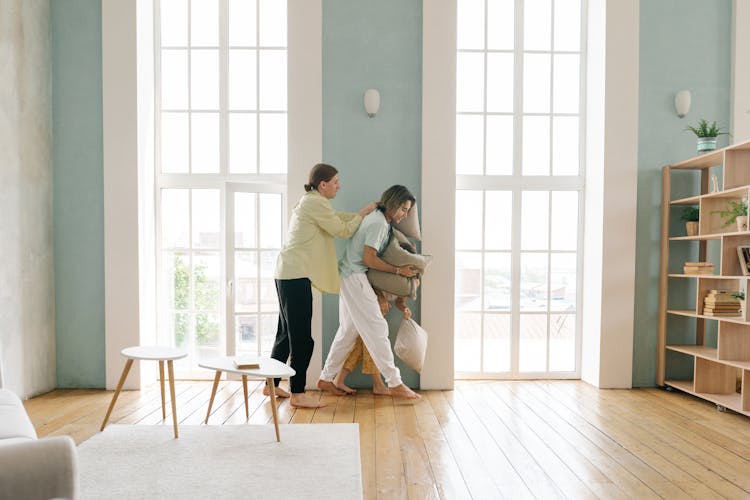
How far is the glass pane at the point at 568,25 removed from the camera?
15.3 feet

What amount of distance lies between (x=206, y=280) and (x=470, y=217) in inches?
94.1

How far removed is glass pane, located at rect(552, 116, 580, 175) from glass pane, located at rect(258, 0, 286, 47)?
255 cm

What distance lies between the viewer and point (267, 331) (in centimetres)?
438

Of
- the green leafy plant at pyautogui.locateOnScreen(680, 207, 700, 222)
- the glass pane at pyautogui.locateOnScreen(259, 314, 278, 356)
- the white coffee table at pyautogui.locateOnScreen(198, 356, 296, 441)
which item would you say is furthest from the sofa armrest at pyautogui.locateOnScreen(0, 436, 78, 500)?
the green leafy plant at pyautogui.locateOnScreen(680, 207, 700, 222)

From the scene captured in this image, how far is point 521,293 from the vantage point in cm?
462

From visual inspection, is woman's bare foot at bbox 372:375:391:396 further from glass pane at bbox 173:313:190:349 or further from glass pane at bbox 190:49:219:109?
glass pane at bbox 190:49:219:109

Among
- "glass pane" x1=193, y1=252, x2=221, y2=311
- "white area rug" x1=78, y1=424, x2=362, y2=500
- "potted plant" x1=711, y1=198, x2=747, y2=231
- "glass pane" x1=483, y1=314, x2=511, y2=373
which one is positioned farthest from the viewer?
"glass pane" x1=483, y1=314, x2=511, y2=373

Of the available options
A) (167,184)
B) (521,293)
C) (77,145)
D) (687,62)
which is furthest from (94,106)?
(687,62)

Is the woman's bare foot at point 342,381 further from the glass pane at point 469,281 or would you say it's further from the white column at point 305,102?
the glass pane at point 469,281

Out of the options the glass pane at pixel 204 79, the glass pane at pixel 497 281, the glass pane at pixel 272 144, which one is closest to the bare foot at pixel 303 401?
the glass pane at pixel 497 281

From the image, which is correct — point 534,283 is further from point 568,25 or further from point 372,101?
point 568,25

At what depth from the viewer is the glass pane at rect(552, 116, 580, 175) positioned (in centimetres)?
466

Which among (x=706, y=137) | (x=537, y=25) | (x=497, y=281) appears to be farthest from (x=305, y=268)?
(x=706, y=137)

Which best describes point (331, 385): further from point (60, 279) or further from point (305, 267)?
point (60, 279)
